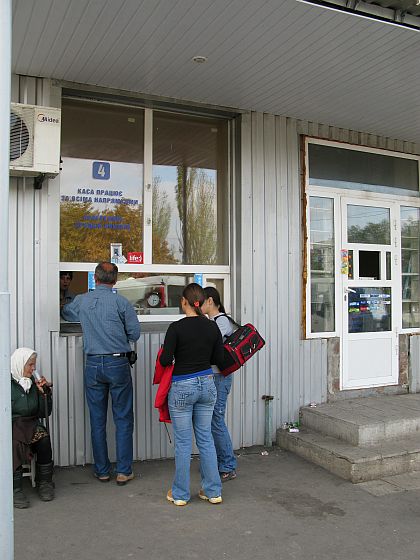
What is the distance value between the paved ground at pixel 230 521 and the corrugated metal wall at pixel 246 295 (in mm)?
654

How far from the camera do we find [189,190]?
613 centimetres

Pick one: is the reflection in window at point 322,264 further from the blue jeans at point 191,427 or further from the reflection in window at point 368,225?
the blue jeans at point 191,427

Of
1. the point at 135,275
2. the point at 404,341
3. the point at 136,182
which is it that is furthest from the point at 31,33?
the point at 404,341

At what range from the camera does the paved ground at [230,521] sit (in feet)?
12.1

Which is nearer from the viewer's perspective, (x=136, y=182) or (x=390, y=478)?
(x=390, y=478)

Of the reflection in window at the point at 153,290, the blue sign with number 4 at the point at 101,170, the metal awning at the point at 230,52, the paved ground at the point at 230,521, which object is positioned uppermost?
the metal awning at the point at 230,52

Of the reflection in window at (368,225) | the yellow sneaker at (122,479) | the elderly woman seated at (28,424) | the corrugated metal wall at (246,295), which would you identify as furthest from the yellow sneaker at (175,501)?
the reflection in window at (368,225)

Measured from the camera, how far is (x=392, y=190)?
7.18m

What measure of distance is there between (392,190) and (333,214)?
3.50ft

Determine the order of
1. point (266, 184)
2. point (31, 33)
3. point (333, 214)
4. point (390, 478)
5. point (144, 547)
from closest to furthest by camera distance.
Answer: point (144, 547) < point (31, 33) < point (390, 478) < point (266, 184) < point (333, 214)

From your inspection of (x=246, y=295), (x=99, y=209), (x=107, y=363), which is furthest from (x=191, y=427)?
(x=99, y=209)

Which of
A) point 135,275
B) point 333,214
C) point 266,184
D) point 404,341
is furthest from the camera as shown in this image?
point 404,341

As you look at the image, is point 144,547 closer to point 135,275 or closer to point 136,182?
point 135,275

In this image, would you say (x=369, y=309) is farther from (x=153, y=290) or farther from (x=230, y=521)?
(x=230, y=521)
